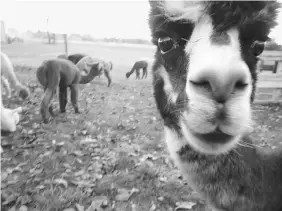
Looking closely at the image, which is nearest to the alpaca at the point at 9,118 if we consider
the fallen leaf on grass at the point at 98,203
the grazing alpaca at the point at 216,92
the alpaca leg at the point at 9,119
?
the alpaca leg at the point at 9,119

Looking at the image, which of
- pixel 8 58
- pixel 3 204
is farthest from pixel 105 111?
pixel 3 204

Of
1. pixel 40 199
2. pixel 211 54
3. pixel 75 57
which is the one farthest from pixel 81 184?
pixel 211 54

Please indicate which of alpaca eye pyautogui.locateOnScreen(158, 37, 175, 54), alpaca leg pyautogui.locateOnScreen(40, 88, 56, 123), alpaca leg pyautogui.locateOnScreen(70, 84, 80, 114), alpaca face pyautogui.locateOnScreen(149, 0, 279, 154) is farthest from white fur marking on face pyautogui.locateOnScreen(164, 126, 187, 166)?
alpaca leg pyautogui.locateOnScreen(40, 88, 56, 123)

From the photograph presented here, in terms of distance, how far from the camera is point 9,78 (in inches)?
46.9

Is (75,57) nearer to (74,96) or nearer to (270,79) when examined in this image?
(74,96)

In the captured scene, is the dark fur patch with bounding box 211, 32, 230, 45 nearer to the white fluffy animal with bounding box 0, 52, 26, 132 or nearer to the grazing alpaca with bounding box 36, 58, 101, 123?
the grazing alpaca with bounding box 36, 58, 101, 123

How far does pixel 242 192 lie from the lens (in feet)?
2.62

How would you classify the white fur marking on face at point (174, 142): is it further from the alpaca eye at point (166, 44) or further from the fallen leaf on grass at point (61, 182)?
the fallen leaf on grass at point (61, 182)

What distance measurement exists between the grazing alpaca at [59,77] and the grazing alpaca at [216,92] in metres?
0.54

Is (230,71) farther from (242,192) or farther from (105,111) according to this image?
(105,111)

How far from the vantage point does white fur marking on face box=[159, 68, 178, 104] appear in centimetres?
75

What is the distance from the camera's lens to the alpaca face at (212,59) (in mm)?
549

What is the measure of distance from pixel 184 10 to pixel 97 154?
1.02 metres

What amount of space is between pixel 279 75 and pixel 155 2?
0.74m
